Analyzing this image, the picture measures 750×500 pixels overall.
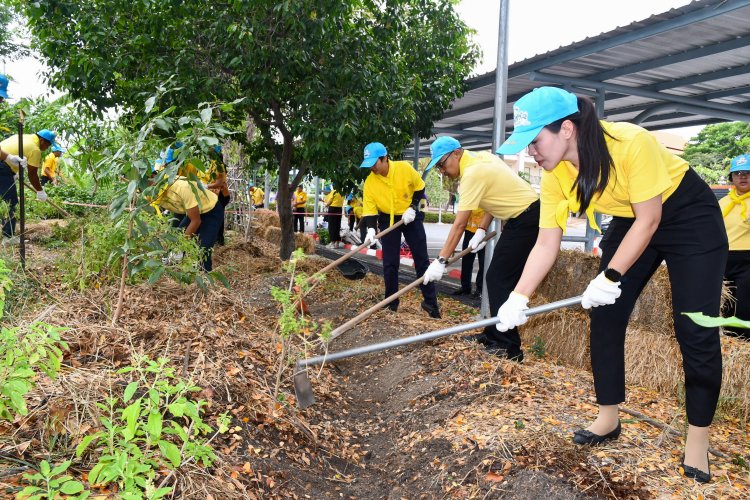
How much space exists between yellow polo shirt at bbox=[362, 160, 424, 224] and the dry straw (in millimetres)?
1522

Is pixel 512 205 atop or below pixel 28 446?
atop

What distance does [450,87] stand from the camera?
7.21 meters

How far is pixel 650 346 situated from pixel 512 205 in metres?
1.34

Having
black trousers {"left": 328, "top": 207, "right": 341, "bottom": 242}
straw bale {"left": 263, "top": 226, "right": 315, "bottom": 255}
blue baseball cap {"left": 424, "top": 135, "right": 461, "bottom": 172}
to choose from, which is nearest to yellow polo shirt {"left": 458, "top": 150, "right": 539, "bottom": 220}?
blue baseball cap {"left": 424, "top": 135, "right": 461, "bottom": 172}

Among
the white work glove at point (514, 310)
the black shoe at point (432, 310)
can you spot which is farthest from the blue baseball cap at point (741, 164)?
the white work glove at point (514, 310)

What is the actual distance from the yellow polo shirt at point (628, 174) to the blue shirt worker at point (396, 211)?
276cm

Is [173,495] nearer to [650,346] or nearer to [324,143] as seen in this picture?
[650,346]

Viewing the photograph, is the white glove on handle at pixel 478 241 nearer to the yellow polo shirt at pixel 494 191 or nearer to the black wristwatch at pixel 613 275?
the yellow polo shirt at pixel 494 191

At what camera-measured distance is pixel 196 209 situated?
17.4 ft

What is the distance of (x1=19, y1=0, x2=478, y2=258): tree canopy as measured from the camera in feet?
18.6

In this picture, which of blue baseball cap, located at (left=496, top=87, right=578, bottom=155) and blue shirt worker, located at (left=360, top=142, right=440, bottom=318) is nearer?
blue baseball cap, located at (left=496, top=87, right=578, bottom=155)

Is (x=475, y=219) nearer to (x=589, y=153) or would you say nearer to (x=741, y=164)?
(x=741, y=164)

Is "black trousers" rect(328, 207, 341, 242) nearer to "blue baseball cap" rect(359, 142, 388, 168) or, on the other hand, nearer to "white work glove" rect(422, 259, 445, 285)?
"blue baseball cap" rect(359, 142, 388, 168)

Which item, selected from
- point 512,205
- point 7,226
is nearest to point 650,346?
point 512,205
